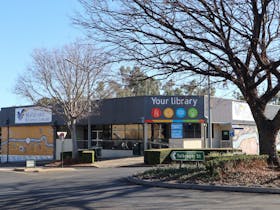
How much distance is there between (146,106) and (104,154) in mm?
6202

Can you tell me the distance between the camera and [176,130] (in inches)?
1459

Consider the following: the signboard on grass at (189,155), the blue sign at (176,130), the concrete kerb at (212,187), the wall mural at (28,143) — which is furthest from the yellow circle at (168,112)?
the concrete kerb at (212,187)

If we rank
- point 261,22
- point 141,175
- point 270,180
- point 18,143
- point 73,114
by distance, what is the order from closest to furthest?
point 270,180 → point 261,22 → point 141,175 → point 73,114 → point 18,143

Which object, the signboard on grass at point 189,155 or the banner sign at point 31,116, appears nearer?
the signboard on grass at point 189,155

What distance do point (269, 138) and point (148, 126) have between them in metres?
20.3

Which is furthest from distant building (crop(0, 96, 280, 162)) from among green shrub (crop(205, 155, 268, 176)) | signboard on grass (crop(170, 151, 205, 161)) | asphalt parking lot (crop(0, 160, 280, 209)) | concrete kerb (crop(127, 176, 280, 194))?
asphalt parking lot (crop(0, 160, 280, 209))

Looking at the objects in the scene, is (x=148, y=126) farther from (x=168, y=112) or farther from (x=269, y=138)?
(x=269, y=138)

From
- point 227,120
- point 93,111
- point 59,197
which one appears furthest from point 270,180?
point 227,120

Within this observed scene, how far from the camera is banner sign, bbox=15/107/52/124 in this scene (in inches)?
1747

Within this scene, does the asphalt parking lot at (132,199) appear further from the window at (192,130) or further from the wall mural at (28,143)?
the wall mural at (28,143)

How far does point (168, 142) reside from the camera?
1455 inches

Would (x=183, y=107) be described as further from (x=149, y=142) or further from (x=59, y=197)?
(x=59, y=197)

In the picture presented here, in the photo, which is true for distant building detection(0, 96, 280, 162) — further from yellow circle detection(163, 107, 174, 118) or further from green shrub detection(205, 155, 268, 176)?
green shrub detection(205, 155, 268, 176)

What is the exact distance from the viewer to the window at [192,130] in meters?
37.6
